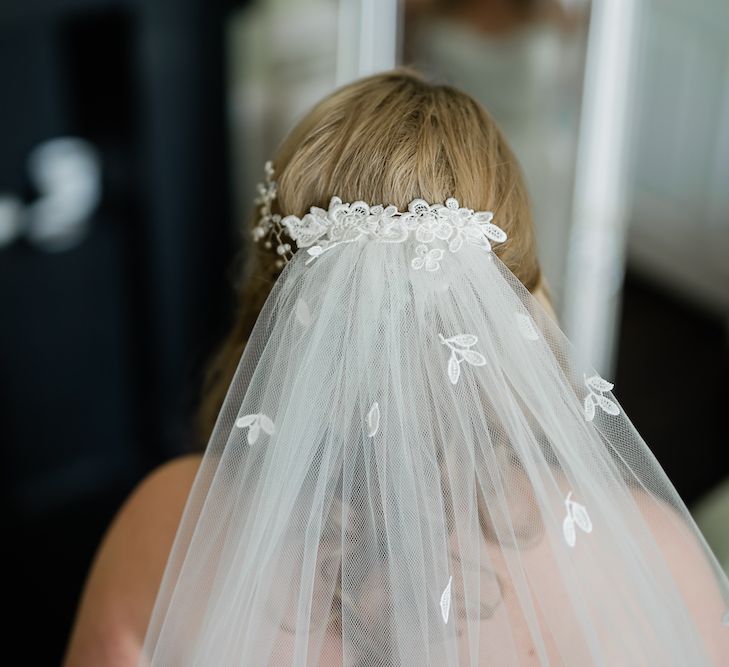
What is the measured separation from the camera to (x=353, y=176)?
37.3 inches

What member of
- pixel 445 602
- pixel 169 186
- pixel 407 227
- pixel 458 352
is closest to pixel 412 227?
pixel 407 227

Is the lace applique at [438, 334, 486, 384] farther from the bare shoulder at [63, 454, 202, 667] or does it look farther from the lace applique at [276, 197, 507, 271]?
the bare shoulder at [63, 454, 202, 667]

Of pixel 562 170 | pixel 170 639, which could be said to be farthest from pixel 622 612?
pixel 562 170

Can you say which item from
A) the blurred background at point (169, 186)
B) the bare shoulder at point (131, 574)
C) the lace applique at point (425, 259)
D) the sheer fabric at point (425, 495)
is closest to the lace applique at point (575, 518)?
the sheer fabric at point (425, 495)

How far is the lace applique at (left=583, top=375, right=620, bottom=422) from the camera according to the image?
939 mm

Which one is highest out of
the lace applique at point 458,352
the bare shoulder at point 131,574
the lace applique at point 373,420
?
the lace applique at point 458,352

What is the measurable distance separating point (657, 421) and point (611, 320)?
528 mm

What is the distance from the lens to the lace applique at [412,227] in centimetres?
90

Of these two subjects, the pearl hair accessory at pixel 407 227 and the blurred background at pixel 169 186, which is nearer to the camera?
the pearl hair accessory at pixel 407 227

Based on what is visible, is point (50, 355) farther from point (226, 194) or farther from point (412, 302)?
point (412, 302)

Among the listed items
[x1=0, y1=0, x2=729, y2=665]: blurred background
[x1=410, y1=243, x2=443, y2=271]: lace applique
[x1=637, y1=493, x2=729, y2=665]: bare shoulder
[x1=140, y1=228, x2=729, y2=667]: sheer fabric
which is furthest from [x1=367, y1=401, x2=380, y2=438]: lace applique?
[x1=0, y1=0, x2=729, y2=665]: blurred background

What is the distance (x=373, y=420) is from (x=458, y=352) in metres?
0.10

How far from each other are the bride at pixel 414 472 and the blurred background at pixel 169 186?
790 millimetres

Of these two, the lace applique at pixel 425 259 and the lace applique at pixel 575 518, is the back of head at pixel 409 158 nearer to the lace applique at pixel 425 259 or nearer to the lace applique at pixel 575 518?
the lace applique at pixel 425 259
